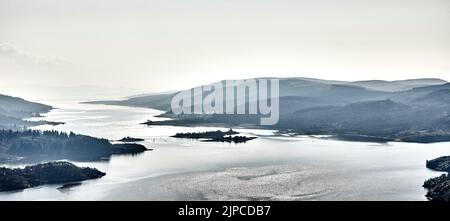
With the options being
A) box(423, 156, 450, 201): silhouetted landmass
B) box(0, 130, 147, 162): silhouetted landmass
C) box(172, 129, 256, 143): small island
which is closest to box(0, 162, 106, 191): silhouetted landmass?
box(0, 130, 147, 162): silhouetted landmass

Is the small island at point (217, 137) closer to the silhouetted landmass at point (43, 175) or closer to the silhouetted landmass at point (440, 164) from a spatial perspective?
the silhouetted landmass at point (440, 164)

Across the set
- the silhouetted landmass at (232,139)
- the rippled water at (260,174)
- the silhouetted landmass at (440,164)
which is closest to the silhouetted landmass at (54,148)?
the rippled water at (260,174)

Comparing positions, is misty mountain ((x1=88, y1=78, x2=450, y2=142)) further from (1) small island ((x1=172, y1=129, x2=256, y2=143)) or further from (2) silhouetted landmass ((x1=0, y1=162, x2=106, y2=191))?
(2) silhouetted landmass ((x1=0, y1=162, x2=106, y2=191))

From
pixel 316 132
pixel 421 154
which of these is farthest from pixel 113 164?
pixel 316 132

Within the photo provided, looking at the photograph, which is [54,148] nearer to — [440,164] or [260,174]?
[260,174]

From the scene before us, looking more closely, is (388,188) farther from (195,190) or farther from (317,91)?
(317,91)
